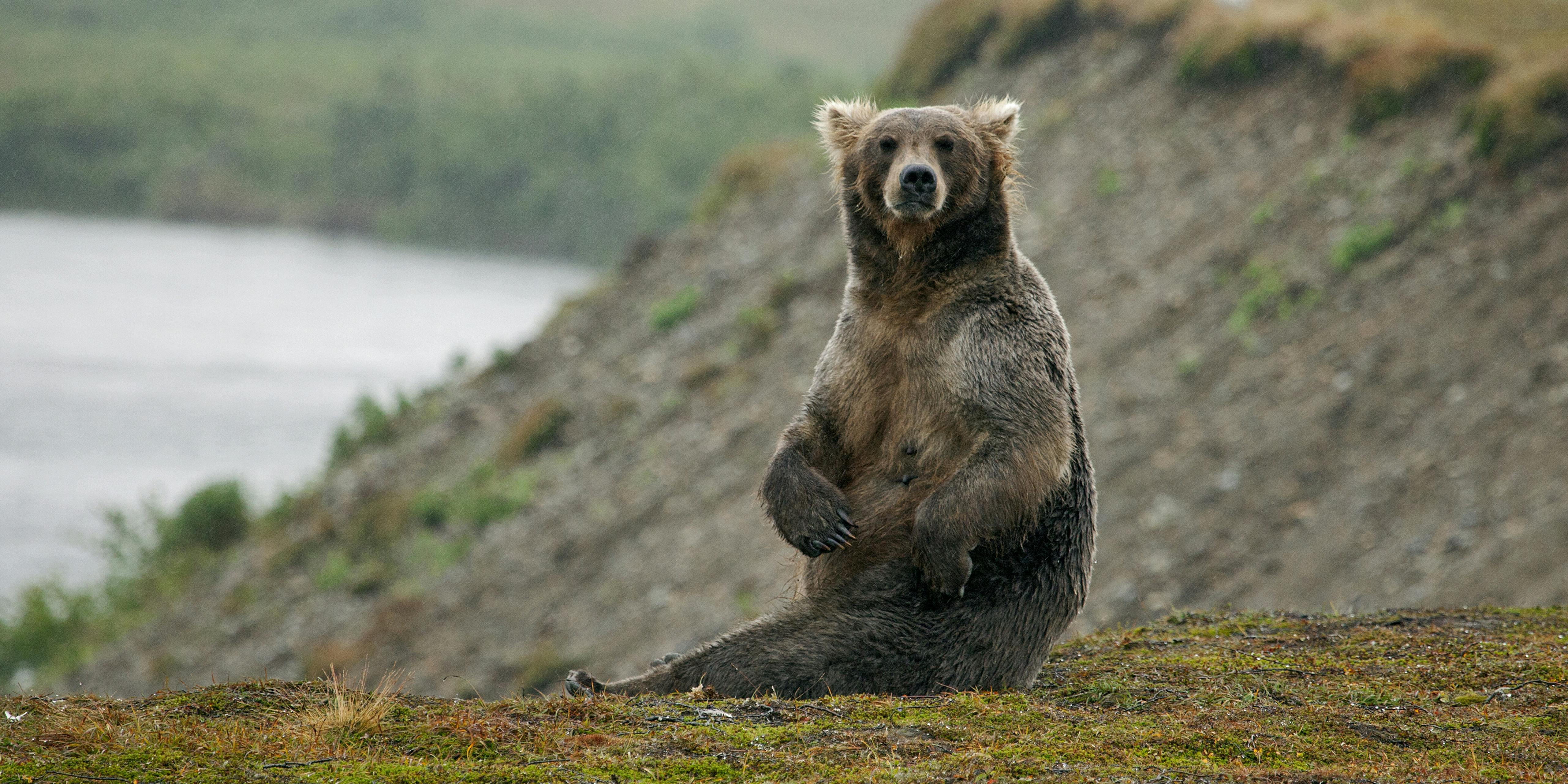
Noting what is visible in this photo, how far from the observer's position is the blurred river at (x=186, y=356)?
37781 millimetres

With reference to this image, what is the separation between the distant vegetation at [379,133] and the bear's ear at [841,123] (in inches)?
2805

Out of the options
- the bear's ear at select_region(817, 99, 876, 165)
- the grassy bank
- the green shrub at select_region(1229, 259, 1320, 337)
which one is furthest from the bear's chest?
the green shrub at select_region(1229, 259, 1320, 337)

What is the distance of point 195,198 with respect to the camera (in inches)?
3570

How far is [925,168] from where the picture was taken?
19.7 ft

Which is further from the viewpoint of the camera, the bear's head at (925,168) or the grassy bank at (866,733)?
the bear's head at (925,168)

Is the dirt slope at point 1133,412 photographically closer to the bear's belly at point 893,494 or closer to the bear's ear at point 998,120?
the bear's ear at point 998,120

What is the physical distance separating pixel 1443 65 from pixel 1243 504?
8001mm

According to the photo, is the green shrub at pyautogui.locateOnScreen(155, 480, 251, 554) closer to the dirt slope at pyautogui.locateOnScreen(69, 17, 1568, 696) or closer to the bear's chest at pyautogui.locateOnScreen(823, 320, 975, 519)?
the dirt slope at pyautogui.locateOnScreen(69, 17, 1568, 696)

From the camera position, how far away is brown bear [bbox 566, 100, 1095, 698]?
5719 mm

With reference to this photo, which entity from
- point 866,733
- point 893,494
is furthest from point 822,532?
point 866,733

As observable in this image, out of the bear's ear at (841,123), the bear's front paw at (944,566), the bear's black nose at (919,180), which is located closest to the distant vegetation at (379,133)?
the bear's ear at (841,123)

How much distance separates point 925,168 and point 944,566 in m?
1.78

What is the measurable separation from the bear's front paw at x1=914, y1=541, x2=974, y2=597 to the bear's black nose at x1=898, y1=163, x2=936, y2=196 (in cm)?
159

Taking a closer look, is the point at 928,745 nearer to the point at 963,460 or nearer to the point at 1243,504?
the point at 963,460
